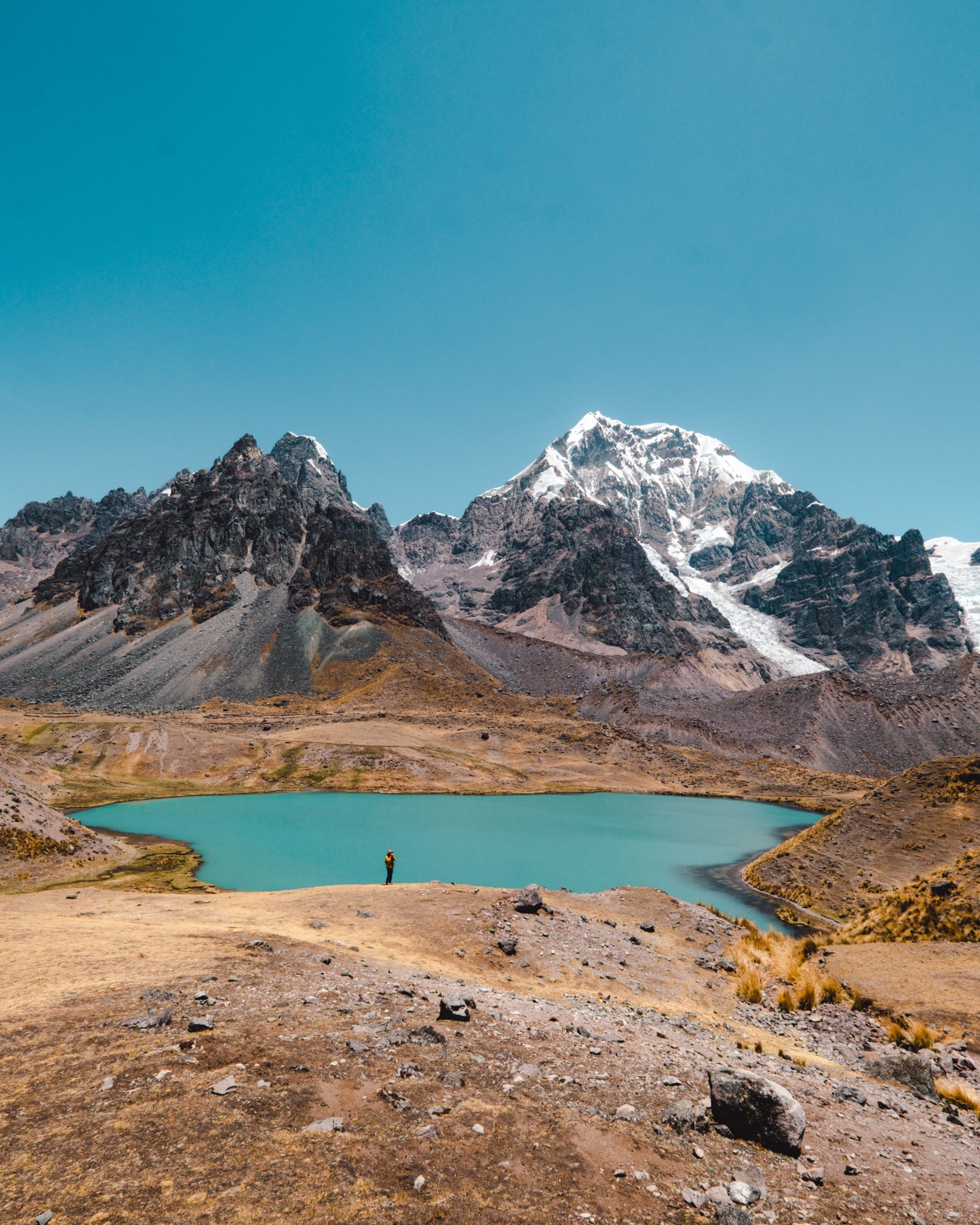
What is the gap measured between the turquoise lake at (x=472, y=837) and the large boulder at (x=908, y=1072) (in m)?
29.2

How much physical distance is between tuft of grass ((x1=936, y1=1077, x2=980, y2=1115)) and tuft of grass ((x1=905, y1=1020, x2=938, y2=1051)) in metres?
2.99

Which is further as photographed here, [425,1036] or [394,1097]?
[425,1036]

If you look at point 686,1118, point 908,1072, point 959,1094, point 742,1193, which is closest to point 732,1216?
point 742,1193

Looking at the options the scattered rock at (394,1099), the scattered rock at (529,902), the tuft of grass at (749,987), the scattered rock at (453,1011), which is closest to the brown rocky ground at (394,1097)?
the scattered rock at (394,1099)

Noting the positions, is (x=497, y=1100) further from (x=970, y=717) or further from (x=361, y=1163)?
(x=970, y=717)

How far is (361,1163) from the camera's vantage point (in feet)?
28.9

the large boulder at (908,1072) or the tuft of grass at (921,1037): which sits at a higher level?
the large boulder at (908,1072)

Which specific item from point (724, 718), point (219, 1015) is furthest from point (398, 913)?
point (724, 718)

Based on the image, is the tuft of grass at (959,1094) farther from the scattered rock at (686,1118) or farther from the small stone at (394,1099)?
the small stone at (394,1099)

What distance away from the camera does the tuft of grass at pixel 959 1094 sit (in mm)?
13969

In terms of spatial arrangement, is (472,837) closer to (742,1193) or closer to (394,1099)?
(394,1099)

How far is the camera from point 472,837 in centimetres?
6850

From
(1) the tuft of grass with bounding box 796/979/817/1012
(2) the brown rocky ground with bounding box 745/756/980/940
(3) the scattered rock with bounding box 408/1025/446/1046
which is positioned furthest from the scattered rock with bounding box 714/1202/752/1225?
(2) the brown rocky ground with bounding box 745/756/980/940

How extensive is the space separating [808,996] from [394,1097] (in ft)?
59.3
